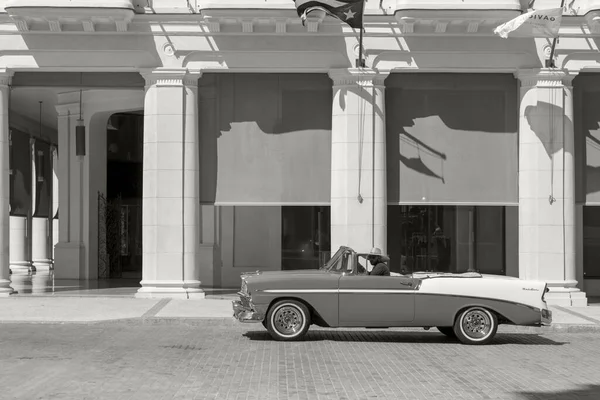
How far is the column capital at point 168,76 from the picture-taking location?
75.7 ft

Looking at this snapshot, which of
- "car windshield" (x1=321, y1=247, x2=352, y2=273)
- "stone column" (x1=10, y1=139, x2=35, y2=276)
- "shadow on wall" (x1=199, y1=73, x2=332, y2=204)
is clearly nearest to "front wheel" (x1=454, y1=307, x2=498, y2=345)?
"car windshield" (x1=321, y1=247, x2=352, y2=273)

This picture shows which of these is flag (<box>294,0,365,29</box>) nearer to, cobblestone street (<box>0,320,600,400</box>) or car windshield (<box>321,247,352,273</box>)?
car windshield (<box>321,247,352,273</box>)

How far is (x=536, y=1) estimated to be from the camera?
75.2ft

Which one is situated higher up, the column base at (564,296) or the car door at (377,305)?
the car door at (377,305)

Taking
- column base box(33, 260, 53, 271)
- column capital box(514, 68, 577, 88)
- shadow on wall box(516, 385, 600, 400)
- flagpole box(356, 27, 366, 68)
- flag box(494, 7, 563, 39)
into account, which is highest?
flag box(494, 7, 563, 39)

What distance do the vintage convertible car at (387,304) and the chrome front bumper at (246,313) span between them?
0.02 m

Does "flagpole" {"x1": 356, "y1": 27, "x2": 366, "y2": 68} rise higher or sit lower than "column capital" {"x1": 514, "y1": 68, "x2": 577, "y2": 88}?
higher

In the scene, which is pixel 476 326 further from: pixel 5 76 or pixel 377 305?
pixel 5 76

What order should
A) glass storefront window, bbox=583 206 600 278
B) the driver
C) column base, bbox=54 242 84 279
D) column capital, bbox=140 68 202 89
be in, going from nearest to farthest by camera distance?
the driver < column capital, bbox=140 68 202 89 < glass storefront window, bbox=583 206 600 278 < column base, bbox=54 242 84 279

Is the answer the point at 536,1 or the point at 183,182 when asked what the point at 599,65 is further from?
the point at 183,182

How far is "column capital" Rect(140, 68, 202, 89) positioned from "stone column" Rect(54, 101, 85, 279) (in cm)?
830

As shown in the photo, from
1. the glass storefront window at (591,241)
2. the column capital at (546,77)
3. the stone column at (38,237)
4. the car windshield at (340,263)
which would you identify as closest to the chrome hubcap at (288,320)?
the car windshield at (340,263)

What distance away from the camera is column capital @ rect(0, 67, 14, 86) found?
75.7 feet

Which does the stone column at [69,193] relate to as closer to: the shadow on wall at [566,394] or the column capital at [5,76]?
the column capital at [5,76]
